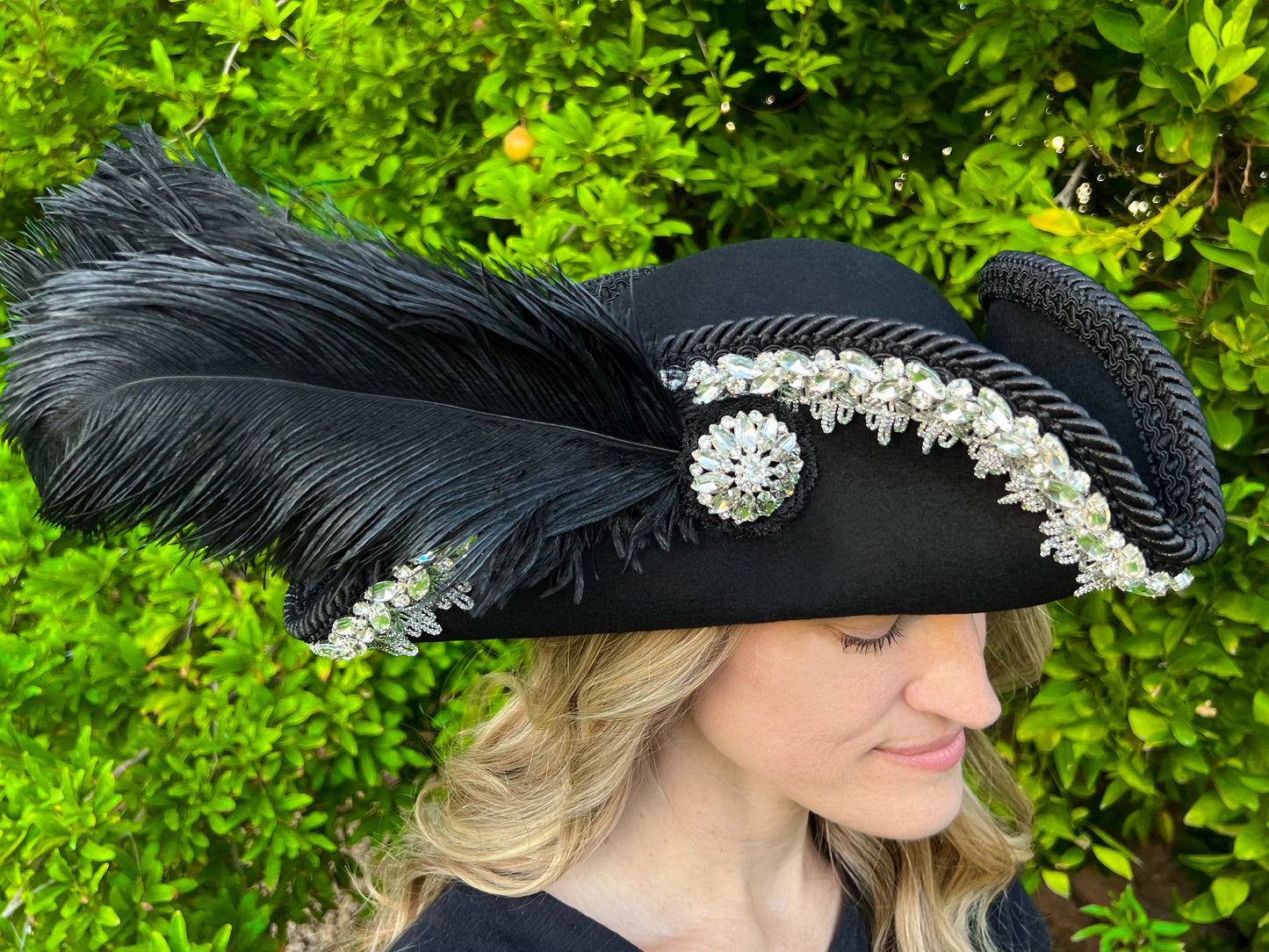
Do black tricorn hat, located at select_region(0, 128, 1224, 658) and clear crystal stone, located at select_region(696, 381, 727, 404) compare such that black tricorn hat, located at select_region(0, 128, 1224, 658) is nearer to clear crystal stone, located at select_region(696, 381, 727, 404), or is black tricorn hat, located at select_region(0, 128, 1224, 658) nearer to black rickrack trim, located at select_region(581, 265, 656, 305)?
clear crystal stone, located at select_region(696, 381, 727, 404)

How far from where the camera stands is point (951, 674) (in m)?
1.28

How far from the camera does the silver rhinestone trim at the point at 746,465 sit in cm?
109

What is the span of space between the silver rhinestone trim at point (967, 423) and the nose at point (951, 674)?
7.4 inches

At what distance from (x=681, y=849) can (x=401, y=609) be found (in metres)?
0.63

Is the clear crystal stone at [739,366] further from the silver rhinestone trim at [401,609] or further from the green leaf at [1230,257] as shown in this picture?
the green leaf at [1230,257]

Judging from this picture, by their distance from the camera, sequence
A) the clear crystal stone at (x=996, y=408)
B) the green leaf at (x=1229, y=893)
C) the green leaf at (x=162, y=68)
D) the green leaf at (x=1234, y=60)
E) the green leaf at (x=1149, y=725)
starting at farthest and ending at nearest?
the green leaf at (x=162, y=68) < the green leaf at (x=1229, y=893) < the green leaf at (x=1149, y=725) < the green leaf at (x=1234, y=60) < the clear crystal stone at (x=996, y=408)

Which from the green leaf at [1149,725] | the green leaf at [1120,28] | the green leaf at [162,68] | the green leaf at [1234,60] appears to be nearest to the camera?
the green leaf at [1234,60]

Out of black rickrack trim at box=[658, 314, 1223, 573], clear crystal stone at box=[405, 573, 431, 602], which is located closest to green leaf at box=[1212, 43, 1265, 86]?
black rickrack trim at box=[658, 314, 1223, 573]

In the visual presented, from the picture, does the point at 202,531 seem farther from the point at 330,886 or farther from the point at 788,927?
the point at 330,886

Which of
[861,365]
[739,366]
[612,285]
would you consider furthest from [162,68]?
[861,365]

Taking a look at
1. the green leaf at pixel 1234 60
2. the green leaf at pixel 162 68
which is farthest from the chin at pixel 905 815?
the green leaf at pixel 162 68

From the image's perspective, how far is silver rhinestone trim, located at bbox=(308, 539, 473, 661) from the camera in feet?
A: 3.71

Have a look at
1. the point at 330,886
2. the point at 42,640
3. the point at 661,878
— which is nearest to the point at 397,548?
the point at 661,878

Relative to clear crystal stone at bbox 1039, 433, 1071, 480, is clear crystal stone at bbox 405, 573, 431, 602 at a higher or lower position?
lower
